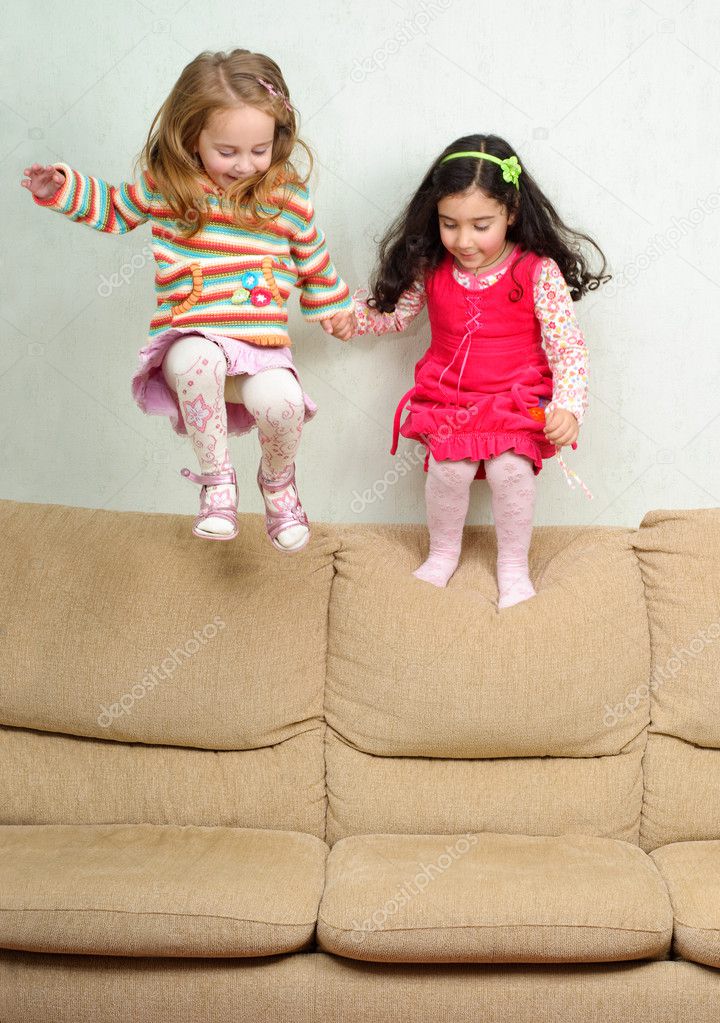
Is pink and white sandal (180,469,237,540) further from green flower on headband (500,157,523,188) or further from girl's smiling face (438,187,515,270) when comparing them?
green flower on headband (500,157,523,188)

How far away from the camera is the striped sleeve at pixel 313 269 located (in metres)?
1.86

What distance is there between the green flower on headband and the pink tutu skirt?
548mm

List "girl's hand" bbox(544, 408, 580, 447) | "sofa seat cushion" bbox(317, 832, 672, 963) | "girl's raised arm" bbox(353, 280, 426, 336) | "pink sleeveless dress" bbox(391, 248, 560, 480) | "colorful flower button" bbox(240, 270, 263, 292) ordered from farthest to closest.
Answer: "girl's raised arm" bbox(353, 280, 426, 336)
"pink sleeveless dress" bbox(391, 248, 560, 480)
"girl's hand" bbox(544, 408, 580, 447)
"colorful flower button" bbox(240, 270, 263, 292)
"sofa seat cushion" bbox(317, 832, 672, 963)

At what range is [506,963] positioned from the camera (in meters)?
1.73

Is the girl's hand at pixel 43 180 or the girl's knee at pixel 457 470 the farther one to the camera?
the girl's knee at pixel 457 470

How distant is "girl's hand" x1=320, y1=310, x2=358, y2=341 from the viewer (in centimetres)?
204

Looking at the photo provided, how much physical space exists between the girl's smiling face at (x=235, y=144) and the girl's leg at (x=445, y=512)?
2.29 ft

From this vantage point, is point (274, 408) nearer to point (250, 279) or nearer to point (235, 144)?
point (250, 279)

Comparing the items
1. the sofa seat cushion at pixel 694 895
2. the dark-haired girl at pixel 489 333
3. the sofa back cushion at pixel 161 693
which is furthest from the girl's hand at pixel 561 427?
the sofa seat cushion at pixel 694 895

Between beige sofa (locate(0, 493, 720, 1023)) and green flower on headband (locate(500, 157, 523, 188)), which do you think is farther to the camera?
green flower on headband (locate(500, 157, 523, 188))

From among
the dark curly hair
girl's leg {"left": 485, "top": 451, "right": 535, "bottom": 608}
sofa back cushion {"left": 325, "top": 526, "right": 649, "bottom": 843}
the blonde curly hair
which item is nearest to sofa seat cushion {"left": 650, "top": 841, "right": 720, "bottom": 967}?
sofa back cushion {"left": 325, "top": 526, "right": 649, "bottom": 843}

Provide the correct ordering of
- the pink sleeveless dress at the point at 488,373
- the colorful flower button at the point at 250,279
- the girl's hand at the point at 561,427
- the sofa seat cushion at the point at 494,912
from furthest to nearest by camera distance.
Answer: the pink sleeveless dress at the point at 488,373 → the girl's hand at the point at 561,427 → the colorful flower button at the point at 250,279 → the sofa seat cushion at the point at 494,912

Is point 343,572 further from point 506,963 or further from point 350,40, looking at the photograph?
point 350,40

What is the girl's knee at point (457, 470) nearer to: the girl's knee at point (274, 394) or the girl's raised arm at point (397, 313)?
the girl's raised arm at point (397, 313)
